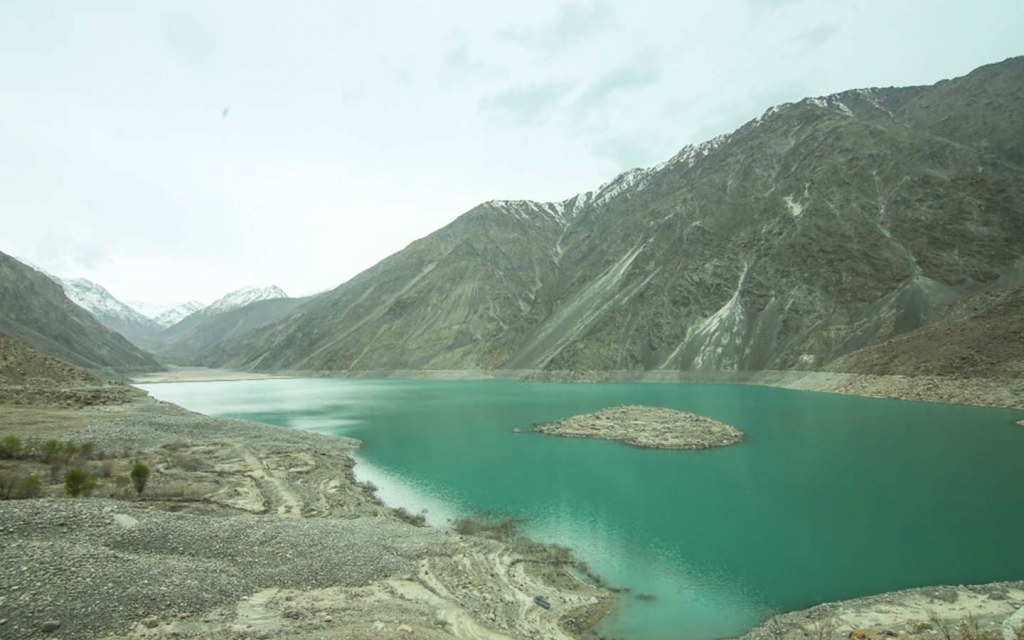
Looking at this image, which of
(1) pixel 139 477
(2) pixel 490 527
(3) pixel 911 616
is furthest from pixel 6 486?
(3) pixel 911 616

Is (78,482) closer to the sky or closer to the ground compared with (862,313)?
closer to the ground

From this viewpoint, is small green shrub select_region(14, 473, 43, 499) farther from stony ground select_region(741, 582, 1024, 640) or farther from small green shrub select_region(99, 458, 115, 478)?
stony ground select_region(741, 582, 1024, 640)

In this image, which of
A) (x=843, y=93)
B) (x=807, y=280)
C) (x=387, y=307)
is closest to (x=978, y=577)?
(x=807, y=280)

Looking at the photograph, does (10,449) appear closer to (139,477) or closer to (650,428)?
(139,477)

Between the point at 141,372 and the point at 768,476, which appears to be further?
the point at 141,372

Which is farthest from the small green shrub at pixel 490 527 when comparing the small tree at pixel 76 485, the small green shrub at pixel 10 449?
the small green shrub at pixel 10 449

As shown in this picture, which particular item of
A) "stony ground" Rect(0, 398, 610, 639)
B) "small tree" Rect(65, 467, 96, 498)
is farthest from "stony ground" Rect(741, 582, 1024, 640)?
"small tree" Rect(65, 467, 96, 498)

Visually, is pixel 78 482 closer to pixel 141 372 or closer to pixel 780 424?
pixel 780 424
